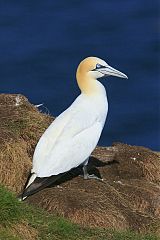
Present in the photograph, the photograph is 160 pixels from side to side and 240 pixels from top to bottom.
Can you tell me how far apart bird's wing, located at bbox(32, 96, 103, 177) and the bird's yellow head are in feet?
1.06

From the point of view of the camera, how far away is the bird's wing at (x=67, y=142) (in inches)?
460

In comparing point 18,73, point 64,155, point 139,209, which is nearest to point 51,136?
point 64,155

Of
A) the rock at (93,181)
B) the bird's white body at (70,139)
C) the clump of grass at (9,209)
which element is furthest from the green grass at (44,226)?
the bird's white body at (70,139)

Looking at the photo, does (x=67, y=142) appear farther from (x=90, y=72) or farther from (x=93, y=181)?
(x=90, y=72)

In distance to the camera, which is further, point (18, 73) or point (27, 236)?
point (18, 73)

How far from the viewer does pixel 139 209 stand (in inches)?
477

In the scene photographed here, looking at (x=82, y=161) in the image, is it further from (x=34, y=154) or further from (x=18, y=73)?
(x=18, y=73)

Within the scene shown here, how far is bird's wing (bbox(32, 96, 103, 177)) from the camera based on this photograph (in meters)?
11.7

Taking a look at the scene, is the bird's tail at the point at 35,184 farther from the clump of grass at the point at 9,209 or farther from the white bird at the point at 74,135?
the clump of grass at the point at 9,209

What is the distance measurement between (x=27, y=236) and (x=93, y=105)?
2396 mm

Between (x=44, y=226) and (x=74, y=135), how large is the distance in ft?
5.57

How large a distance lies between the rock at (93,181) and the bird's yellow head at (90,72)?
0.87 metres

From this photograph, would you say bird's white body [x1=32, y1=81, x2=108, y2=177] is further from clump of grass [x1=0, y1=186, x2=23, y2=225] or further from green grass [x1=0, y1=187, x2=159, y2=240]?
clump of grass [x1=0, y1=186, x2=23, y2=225]

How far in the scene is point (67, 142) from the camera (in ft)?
39.1
